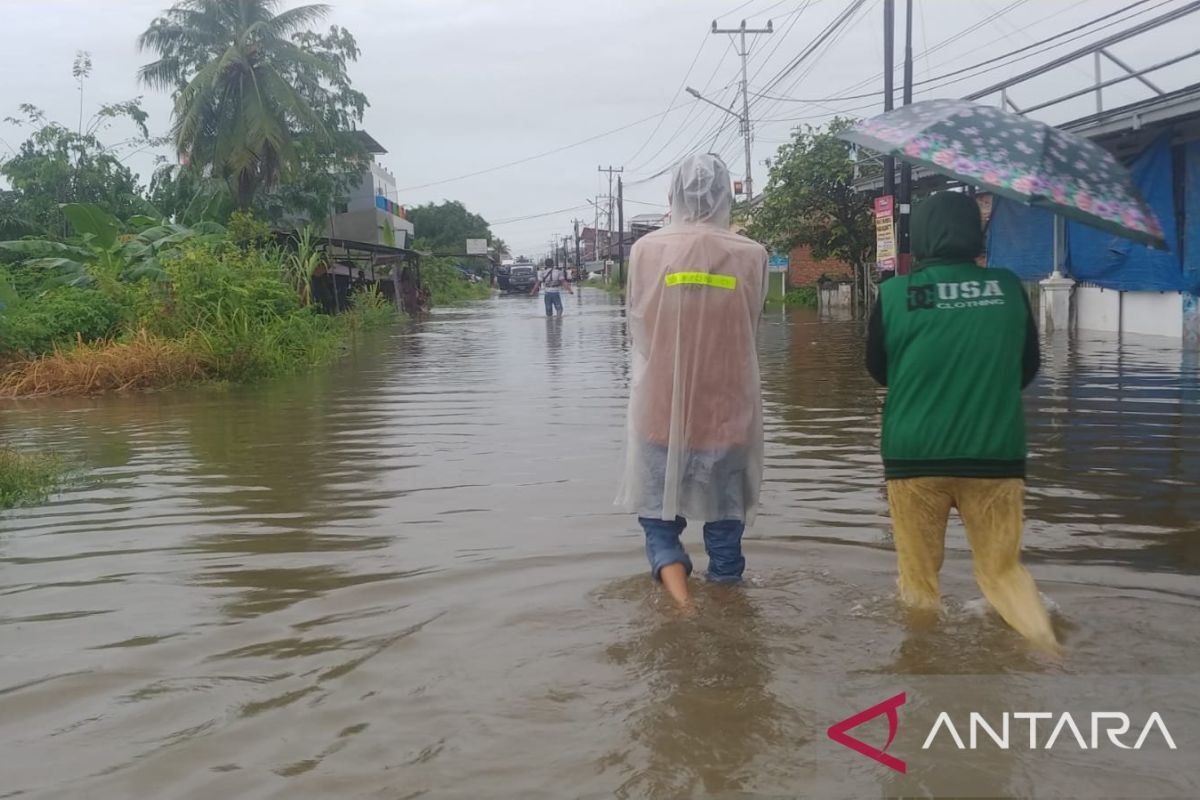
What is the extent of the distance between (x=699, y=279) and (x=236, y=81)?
26802 mm

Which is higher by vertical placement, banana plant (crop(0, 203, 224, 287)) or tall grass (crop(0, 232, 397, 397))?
banana plant (crop(0, 203, 224, 287))

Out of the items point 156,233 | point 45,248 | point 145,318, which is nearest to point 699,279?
point 145,318

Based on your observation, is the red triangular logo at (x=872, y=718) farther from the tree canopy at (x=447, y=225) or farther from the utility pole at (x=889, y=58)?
the tree canopy at (x=447, y=225)

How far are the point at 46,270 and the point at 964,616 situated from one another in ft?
58.3

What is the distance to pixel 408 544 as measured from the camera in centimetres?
554

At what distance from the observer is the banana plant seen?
1672 centimetres

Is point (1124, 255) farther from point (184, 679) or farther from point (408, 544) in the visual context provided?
point (184, 679)

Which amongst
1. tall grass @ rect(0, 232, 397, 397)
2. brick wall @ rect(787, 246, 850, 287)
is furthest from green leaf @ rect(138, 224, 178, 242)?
brick wall @ rect(787, 246, 850, 287)

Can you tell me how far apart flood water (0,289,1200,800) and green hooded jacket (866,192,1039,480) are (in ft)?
2.39

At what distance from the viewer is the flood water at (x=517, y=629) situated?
300 centimetres

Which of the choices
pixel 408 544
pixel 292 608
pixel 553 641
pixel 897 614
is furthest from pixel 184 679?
pixel 897 614

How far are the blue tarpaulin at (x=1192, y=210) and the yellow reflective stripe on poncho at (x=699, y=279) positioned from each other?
11.9 meters

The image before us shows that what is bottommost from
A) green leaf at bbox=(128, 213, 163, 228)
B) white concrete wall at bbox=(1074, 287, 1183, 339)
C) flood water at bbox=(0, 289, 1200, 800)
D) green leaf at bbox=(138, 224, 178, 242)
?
flood water at bbox=(0, 289, 1200, 800)

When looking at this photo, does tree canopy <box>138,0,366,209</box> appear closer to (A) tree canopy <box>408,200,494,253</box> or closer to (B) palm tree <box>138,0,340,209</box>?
(B) palm tree <box>138,0,340,209</box>
